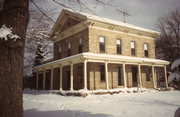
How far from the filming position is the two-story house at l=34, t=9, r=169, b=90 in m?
18.6

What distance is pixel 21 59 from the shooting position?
162 inches

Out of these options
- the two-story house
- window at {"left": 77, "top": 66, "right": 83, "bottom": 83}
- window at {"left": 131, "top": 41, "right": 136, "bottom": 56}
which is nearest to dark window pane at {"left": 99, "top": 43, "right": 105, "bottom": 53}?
the two-story house

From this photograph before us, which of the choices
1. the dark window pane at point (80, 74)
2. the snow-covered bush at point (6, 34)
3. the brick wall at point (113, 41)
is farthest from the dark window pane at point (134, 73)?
the snow-covered bush at point (6, 34)

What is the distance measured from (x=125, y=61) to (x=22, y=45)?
15.9 meters

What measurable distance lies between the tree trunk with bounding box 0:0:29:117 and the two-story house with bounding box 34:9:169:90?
1229 cm

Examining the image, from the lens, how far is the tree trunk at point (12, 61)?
3820mm

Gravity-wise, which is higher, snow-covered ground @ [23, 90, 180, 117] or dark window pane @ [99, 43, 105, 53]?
dark window pane @ [99, 43, 105, 53]

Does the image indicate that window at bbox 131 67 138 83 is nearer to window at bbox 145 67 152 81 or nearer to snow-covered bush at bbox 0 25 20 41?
window at bbox 145 67 152 81

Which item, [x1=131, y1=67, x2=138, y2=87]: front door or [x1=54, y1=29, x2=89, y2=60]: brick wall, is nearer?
[x1=54, y1=29, x2=89, y2=60]: brick wall

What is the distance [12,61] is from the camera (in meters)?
3.93

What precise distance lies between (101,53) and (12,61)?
16.2 meters

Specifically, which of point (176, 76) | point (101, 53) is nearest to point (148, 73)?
point (101, 53)

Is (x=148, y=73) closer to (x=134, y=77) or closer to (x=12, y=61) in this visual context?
(x=134, y=77)

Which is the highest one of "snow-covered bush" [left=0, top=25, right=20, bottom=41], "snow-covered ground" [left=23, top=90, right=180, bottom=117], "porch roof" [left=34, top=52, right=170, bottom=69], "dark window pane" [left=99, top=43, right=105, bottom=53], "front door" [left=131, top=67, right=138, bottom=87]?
"dark window pane" [left=99, top=43, right=105, bottom=53]
